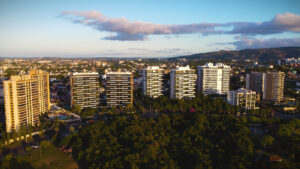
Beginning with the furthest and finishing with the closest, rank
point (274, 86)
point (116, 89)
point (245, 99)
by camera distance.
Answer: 1. point (274, 86)
2. point (116, 89)
3. point (245, 99)

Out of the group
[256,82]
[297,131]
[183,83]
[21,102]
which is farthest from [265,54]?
[21,102]

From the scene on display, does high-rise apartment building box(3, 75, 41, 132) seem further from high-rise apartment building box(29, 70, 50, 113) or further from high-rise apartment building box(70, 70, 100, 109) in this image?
high-rise apartment building box(70, 70, 100, 109)

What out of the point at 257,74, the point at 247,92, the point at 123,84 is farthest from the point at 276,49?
the point at 123,84

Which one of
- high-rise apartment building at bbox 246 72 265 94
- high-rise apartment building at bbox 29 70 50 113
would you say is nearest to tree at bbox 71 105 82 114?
high-rise apartment building at bbox 29 70 50 113

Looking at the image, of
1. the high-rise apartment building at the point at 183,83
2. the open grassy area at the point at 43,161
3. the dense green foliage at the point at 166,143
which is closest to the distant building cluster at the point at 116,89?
the high-rise apartment building at the point at 183,83

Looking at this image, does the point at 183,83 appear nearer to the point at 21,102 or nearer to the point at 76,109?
the point at 76,109

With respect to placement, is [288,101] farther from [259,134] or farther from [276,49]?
[276,49]
